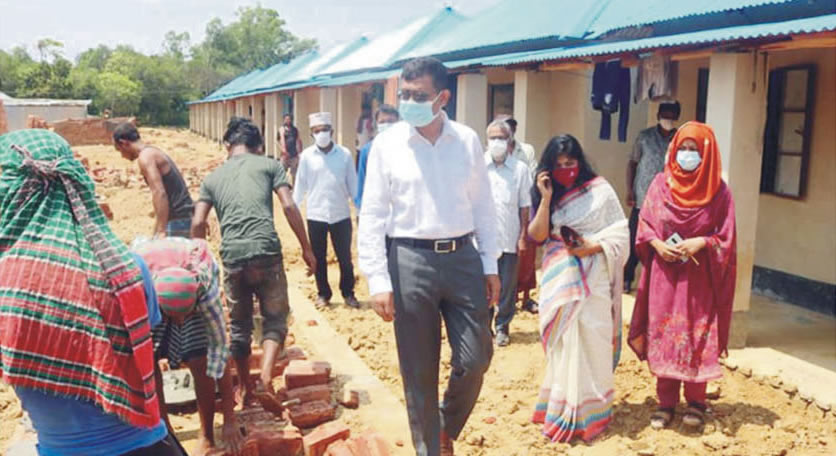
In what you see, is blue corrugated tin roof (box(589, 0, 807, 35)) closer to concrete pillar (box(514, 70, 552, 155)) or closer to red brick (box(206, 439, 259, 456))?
concrete pillar (box(514, 70, 552, 155))

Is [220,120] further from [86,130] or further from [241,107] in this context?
[86,130]

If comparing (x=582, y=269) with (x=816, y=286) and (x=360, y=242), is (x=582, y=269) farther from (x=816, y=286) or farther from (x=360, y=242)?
(x=816, y=286)

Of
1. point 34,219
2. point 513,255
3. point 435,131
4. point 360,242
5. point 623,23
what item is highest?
point 623,23

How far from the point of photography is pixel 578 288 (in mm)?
3949

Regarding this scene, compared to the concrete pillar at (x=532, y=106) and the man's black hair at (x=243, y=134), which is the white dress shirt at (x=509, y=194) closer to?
the man's black hair at (x=243, y=134)

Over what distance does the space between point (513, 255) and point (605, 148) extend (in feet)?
13.0

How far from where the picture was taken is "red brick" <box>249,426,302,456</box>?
143 inches

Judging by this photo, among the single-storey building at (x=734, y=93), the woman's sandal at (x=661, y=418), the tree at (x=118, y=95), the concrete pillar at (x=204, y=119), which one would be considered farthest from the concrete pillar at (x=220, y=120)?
the woman's sandal at (x=661, y=418)

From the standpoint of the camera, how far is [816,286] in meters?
6.68

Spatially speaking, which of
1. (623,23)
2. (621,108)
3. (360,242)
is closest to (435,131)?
(360,242)

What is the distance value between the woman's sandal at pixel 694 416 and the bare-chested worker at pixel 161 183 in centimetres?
350

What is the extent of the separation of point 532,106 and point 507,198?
340 centimetres

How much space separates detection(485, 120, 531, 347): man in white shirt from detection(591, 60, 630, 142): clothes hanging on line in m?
2.38

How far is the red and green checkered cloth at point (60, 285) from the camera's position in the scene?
6.41ft
